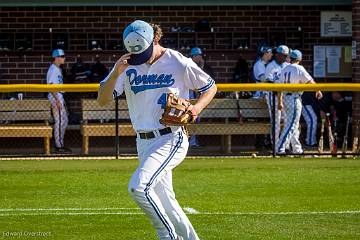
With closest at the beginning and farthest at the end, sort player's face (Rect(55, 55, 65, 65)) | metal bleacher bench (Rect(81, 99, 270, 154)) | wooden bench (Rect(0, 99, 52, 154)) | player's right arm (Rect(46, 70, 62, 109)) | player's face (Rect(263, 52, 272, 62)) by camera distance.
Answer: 1. wooden bench (Rect(0, 99, 52, 154))
2. metal bleacher bench (Rect(81, 99, 270, 154))
3. player's right arm (Rect(46, 70, 62, 109))
4. player's face (Rect(55, 55, 65, 65))
5. player's face (Rect(263, 52, 272, 62))

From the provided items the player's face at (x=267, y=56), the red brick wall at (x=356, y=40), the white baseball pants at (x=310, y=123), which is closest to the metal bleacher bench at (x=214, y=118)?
the white baseball pants at (x=310, y=123)

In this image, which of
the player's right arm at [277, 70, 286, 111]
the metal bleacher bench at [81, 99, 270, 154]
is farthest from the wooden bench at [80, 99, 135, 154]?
the player's right arm at [277, 70, 286, 111]

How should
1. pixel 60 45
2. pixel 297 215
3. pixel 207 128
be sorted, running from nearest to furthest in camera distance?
pixel 297 215
pixel 207 128
pixel 60 45

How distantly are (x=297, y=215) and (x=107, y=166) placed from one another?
5.82m

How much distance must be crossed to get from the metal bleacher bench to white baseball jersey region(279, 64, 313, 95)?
1.29 m

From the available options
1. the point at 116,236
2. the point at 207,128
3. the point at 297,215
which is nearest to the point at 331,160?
the point at 207,128

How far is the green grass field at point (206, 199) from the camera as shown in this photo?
10.1 m

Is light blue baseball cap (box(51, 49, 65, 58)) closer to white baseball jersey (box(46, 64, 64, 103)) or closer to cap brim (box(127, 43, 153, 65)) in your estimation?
white baseball jersey (box(46, 64, 64, 103))

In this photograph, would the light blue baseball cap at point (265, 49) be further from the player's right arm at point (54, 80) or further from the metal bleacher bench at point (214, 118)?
the player's right arm at point (54, 80)

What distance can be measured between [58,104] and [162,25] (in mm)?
3370

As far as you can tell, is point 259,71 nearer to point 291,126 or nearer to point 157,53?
point 291,126

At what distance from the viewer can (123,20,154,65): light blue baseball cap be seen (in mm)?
8320

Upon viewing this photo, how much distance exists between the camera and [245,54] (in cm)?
2136

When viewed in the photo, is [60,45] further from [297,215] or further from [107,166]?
[297,215]
